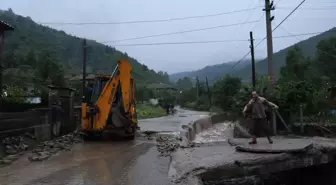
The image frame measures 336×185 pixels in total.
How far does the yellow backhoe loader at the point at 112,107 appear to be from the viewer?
13.2 m

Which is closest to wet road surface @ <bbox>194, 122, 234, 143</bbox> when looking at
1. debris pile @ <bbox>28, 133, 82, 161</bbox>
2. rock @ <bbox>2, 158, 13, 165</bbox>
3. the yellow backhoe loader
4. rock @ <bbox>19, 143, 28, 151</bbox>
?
the yellow backhoe loader

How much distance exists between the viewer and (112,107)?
13.7 meters

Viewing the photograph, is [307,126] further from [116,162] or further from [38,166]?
[38,166]

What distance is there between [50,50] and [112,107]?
60.7 metres

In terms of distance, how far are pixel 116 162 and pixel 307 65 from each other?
4760 centimetres

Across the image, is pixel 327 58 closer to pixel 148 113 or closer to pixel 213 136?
pixel 148 113

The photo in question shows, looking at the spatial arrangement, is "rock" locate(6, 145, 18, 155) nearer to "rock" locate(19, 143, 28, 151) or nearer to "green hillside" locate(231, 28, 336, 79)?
"rock" locate(19, 143, 28, 151)

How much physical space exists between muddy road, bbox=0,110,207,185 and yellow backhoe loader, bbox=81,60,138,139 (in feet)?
5.73

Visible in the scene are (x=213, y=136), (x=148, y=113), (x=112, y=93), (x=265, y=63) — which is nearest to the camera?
(x=112, y=93)

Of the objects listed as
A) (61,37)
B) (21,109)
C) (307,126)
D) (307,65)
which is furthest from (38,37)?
(307,126)

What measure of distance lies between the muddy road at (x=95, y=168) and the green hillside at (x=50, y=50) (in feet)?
118

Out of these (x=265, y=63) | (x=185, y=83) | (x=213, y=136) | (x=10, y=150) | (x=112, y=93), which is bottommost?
(x=213, y=136)

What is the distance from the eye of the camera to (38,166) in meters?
9.15

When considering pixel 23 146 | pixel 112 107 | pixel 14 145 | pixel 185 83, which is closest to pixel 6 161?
pixel 14 145
